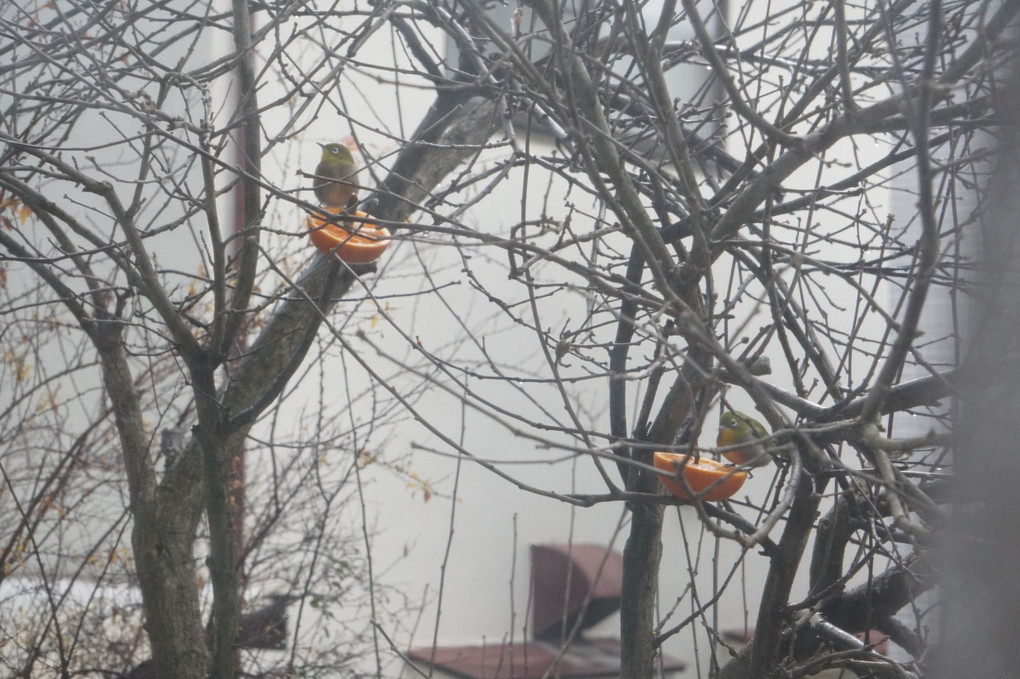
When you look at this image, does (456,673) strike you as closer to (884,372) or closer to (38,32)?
(38,32)

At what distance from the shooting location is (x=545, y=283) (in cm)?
246

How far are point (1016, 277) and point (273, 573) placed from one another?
183 inches

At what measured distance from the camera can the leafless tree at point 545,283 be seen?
157 cm

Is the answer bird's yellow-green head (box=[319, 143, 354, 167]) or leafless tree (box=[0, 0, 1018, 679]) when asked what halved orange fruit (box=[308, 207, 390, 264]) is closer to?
leafless tree (box=[0, 0, 1018, 679])

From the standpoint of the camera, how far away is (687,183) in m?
1.73

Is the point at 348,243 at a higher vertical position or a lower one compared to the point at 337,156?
lower

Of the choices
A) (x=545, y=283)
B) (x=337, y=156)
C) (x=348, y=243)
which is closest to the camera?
(x=348, y=243)

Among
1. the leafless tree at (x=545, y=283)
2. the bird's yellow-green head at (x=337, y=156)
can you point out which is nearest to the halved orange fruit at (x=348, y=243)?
the leafless tree at (x=545, y=283)

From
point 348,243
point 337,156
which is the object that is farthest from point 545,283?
point 337,156

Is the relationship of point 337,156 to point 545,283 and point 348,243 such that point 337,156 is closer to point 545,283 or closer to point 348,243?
point 348,243

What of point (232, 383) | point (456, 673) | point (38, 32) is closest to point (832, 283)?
point (456, 673)

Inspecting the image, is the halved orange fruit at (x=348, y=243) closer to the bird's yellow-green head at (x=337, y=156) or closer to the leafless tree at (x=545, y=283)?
the leafless tree at (x=545, y=283)

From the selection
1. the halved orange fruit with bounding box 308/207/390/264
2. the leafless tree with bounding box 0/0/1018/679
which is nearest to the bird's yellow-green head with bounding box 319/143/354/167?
the leafless tree with bounding box 0/0/1018/679

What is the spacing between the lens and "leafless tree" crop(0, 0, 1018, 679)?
5.15ft
